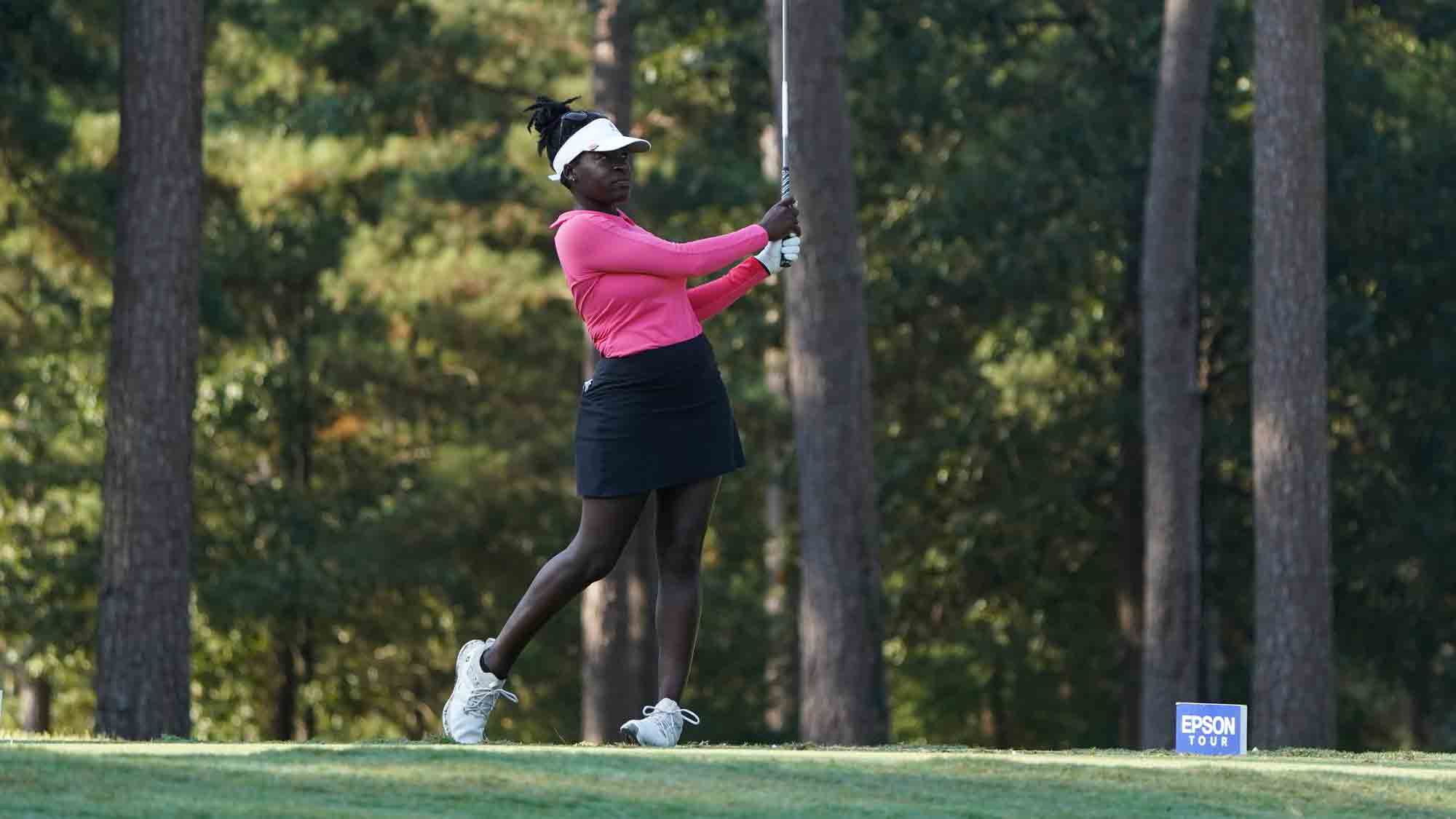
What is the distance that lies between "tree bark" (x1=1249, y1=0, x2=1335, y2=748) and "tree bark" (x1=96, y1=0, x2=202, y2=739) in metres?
7.54

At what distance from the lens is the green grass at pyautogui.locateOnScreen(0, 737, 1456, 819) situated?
16.5ft

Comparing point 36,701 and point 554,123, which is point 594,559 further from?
point 36,701

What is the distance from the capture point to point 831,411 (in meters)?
16.2

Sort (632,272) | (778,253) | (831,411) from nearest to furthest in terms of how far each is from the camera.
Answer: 1. (632,272)
2. (778,253)
3. (831,411)

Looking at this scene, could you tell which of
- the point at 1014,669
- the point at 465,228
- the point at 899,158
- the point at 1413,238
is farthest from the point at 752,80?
the point at 1014,669

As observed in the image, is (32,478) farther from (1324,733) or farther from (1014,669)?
(1324,733)

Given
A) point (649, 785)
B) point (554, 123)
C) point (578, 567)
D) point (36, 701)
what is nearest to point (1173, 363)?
point (554, 123)

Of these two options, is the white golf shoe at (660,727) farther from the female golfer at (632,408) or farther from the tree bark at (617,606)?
the tree bark at (617,606)

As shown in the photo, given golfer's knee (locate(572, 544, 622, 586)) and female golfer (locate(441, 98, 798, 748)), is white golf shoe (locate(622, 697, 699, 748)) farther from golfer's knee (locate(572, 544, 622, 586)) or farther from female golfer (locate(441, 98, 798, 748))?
golfer's knee (locate(572, 544, 622, 586))

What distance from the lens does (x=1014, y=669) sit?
2994 cm

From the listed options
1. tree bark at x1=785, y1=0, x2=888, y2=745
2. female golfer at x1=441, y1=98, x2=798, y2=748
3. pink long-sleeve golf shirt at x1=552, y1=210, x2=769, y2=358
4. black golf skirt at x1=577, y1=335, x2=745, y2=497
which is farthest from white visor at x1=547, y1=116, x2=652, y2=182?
tree bark at x1=785, y1=0, x2=888, y2=745

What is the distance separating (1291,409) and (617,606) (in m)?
8.37

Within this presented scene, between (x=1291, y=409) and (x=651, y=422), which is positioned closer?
(x=651, y=422)

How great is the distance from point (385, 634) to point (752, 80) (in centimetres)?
1008
